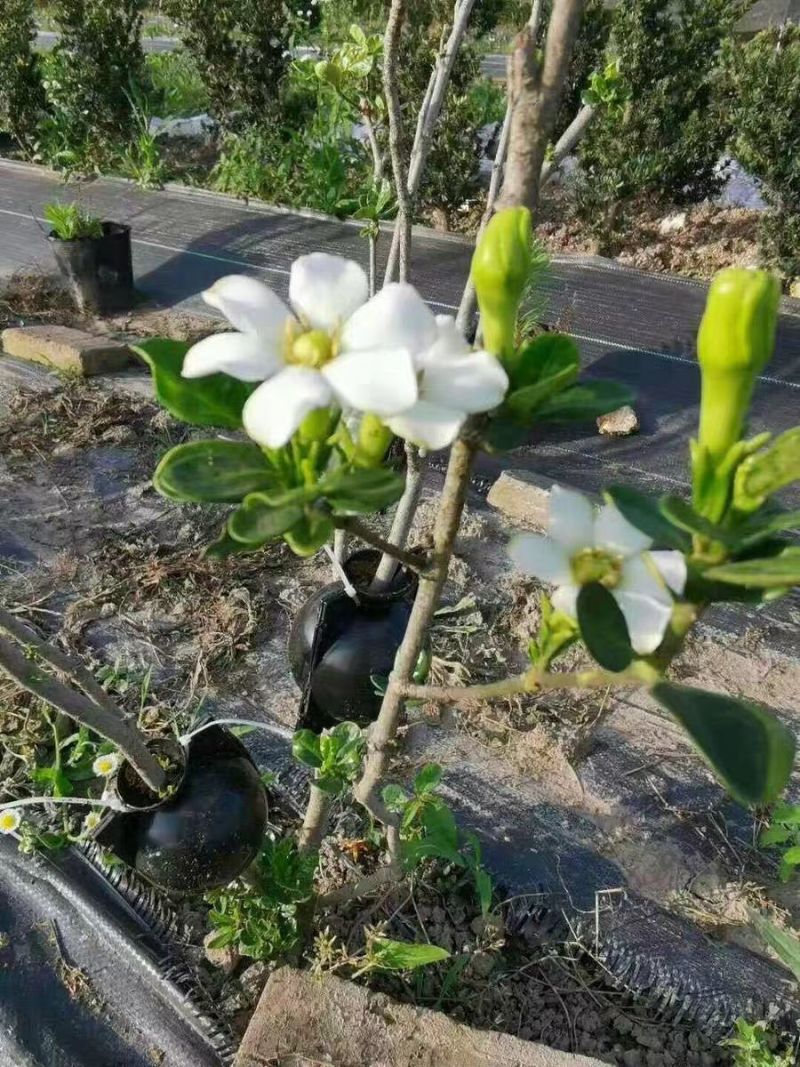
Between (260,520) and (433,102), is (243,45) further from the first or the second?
(260,520)

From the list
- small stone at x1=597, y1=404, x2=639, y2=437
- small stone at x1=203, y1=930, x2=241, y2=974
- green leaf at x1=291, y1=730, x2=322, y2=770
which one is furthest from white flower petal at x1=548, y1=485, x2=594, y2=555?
small stone at x1=597, y1=404, x2=639, y2=437

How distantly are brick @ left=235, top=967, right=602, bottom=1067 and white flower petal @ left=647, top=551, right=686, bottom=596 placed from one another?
812 mm

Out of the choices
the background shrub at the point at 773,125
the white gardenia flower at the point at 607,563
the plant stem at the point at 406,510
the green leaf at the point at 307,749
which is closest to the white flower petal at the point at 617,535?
the white gardenia flower at the point at 607,563

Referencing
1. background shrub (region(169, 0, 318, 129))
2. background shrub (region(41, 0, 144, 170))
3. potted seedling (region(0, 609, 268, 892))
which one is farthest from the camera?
background shrub (region(41, 0, 144, 170))

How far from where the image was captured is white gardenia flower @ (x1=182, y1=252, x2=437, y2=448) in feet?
1.32

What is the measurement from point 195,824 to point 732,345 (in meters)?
0.93

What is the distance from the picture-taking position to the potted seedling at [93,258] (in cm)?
361

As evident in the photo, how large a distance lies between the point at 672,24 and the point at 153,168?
→ 3.29m

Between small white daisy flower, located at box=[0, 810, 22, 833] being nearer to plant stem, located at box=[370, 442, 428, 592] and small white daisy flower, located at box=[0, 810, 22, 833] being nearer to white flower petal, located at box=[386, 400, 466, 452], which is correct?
plant stem, located at box=[370, 442, 428, 592]

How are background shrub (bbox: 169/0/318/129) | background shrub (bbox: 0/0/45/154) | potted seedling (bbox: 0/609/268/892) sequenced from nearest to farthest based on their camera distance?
1. potted seedling (bbox: 0/609/268/892)
2. background shrub (bbox: 169/0/318/129)
3. background shrub (bbox: 0/0/45/154)

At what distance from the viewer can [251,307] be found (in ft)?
1.50

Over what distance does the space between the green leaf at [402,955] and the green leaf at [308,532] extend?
0.78 m

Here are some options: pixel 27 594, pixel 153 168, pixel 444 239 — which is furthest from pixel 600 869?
pixel 153 168

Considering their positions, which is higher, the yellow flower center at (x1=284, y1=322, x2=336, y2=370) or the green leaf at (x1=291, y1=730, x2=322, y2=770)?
the yellow flower center at (x1=284, y1=322, x2=336, y2=370)
